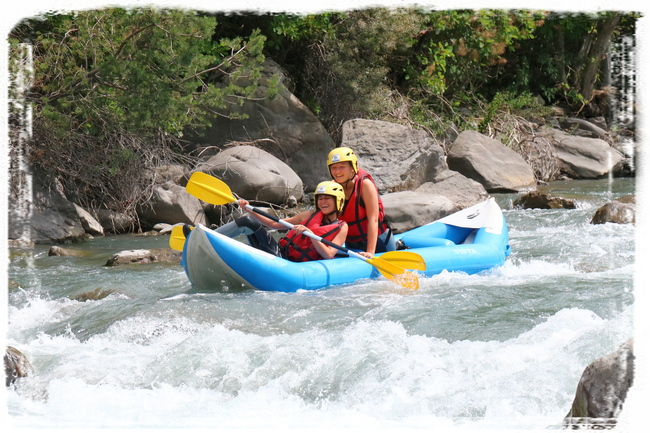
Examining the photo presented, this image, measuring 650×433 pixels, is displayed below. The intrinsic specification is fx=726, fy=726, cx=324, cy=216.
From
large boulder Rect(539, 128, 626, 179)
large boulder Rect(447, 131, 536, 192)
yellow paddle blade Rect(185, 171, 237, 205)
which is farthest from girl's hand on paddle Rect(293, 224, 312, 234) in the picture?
large boulder Rect(539, 128, 626, 179)

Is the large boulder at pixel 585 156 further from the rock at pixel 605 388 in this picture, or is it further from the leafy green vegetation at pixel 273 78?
the rock at pixel 605 388

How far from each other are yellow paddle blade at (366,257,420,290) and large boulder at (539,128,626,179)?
769 cm

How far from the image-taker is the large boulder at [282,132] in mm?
10164

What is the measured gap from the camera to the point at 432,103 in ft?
41.1

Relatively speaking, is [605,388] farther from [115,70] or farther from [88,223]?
[88,223]

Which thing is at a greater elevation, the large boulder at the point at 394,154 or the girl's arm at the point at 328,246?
the large boulder at the point at 394,154

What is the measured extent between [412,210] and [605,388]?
212 inches

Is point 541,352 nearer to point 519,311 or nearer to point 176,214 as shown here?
point 519,311

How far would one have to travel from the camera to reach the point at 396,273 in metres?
4.79

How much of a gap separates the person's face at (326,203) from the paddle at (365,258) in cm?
20

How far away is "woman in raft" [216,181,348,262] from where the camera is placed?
4.80m

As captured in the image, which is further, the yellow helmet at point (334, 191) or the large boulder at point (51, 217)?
the large boulder at point (51, 217)

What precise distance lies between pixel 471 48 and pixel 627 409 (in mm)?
11111

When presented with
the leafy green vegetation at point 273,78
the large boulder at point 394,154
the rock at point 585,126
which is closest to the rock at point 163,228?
the leafy green vegetation at point 273,78
